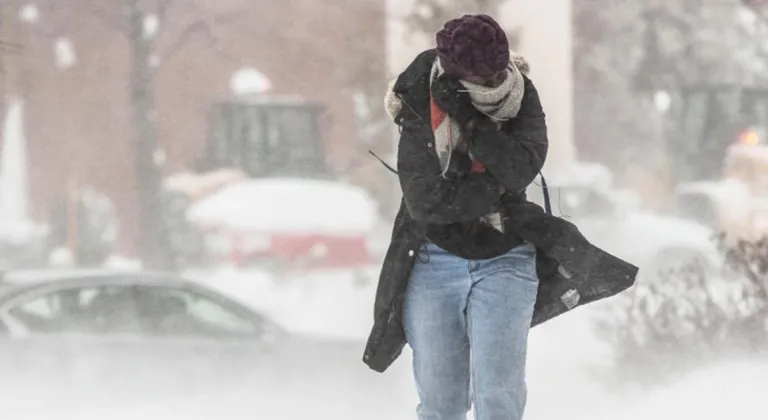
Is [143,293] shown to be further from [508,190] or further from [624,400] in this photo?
[508,190]

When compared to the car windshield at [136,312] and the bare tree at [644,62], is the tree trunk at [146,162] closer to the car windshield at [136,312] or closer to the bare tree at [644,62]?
the car windshield at [136,312]

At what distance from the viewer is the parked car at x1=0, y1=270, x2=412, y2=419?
3.53 m

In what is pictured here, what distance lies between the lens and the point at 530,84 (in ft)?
6.05

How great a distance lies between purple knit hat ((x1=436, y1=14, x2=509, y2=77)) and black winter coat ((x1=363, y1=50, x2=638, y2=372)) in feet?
0.33

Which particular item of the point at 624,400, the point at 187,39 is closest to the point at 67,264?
the point at 187,39

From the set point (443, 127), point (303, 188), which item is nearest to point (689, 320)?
point (303, 188)

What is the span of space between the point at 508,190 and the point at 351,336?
1.98 m

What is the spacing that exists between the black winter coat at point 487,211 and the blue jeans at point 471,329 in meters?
0.04

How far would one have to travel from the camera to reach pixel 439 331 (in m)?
1.85

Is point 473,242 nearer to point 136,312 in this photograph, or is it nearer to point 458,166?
point 458,166

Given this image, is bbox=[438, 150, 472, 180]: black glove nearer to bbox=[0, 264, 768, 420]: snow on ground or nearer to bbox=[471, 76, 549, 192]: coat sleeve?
bbox=[471, 76, 549, 192]: coat sleeve

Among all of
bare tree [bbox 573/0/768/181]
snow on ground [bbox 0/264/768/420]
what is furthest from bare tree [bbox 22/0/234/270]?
bare tree [bbox 573/0/768/181]

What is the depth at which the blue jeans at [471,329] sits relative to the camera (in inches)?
71.0

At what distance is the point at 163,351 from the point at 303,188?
818 millimetres
